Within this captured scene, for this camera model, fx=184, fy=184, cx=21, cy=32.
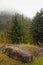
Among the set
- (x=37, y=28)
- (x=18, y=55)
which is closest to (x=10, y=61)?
(x=18, y=55)

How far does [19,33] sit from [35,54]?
59.6ft

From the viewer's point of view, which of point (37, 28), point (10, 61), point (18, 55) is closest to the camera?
point (10, 61)

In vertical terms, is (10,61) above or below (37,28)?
below

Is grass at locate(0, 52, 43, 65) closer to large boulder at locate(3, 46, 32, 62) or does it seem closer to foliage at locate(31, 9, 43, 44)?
large boulder at locate(3, 46, 32, 62)

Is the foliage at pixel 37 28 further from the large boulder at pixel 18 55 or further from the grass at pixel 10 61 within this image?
the large boulder at pixel 18 55

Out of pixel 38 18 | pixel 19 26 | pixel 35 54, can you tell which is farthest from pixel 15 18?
pixel 35 54

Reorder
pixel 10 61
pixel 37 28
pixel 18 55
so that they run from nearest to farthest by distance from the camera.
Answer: pixel 10 61, pixel 18 55, pixel 37 28

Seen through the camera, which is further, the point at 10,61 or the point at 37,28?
the point at 37,28

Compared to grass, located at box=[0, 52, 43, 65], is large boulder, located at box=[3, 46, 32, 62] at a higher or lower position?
higher

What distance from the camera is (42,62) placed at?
13523 mm

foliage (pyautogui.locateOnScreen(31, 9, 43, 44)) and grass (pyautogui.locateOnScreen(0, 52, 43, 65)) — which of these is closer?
grass (pyautogui.locateOnScreen(0, 52, 43, 65))

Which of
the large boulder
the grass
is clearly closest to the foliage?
the grass

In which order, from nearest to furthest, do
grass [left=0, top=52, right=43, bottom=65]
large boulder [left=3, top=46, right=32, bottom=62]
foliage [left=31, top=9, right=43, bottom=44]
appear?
grass [left=0, top=52, right=43, bottom=65] < large boulder [left=3, top=46, right=32, bottom=62] < foliage [left=31, top=9, right=43, bottom=44]

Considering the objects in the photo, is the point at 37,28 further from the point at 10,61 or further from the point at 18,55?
the point at 10,61
